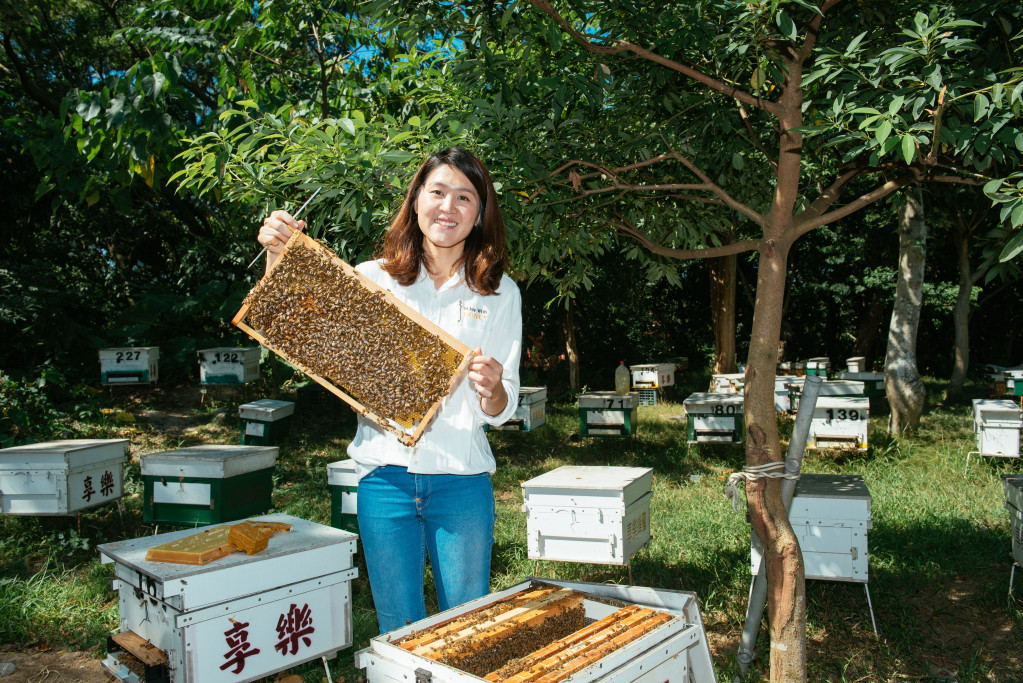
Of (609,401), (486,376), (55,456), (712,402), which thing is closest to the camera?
(486,376)

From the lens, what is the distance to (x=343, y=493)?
4.61m

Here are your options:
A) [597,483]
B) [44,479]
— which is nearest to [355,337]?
[597,483]

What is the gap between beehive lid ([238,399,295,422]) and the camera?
25.0 feet

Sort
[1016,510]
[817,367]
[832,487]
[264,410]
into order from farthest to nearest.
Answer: [817,367]
[264,410]
[1016,510]
[832,487]

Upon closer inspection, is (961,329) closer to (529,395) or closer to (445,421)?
(529,395)

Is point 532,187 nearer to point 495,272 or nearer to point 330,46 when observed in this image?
point 495,272

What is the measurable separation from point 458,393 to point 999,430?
657 centimetres

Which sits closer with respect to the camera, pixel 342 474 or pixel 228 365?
pixel 342 474

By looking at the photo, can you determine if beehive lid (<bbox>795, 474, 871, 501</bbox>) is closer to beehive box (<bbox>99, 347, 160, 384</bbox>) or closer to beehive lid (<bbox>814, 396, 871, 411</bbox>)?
beehive lid (<bbox>814, 396, 871, 411</bbox>)

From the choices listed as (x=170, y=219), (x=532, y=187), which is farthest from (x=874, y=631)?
(x=170, y=219)

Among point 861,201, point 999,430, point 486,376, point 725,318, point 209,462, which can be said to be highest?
point 861,201

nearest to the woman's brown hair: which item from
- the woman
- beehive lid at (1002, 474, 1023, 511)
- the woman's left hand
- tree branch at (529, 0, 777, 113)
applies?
the woman

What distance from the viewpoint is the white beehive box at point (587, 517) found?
152 inches

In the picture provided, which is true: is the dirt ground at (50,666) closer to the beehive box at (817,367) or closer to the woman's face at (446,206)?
the woman's face at (446,206)
